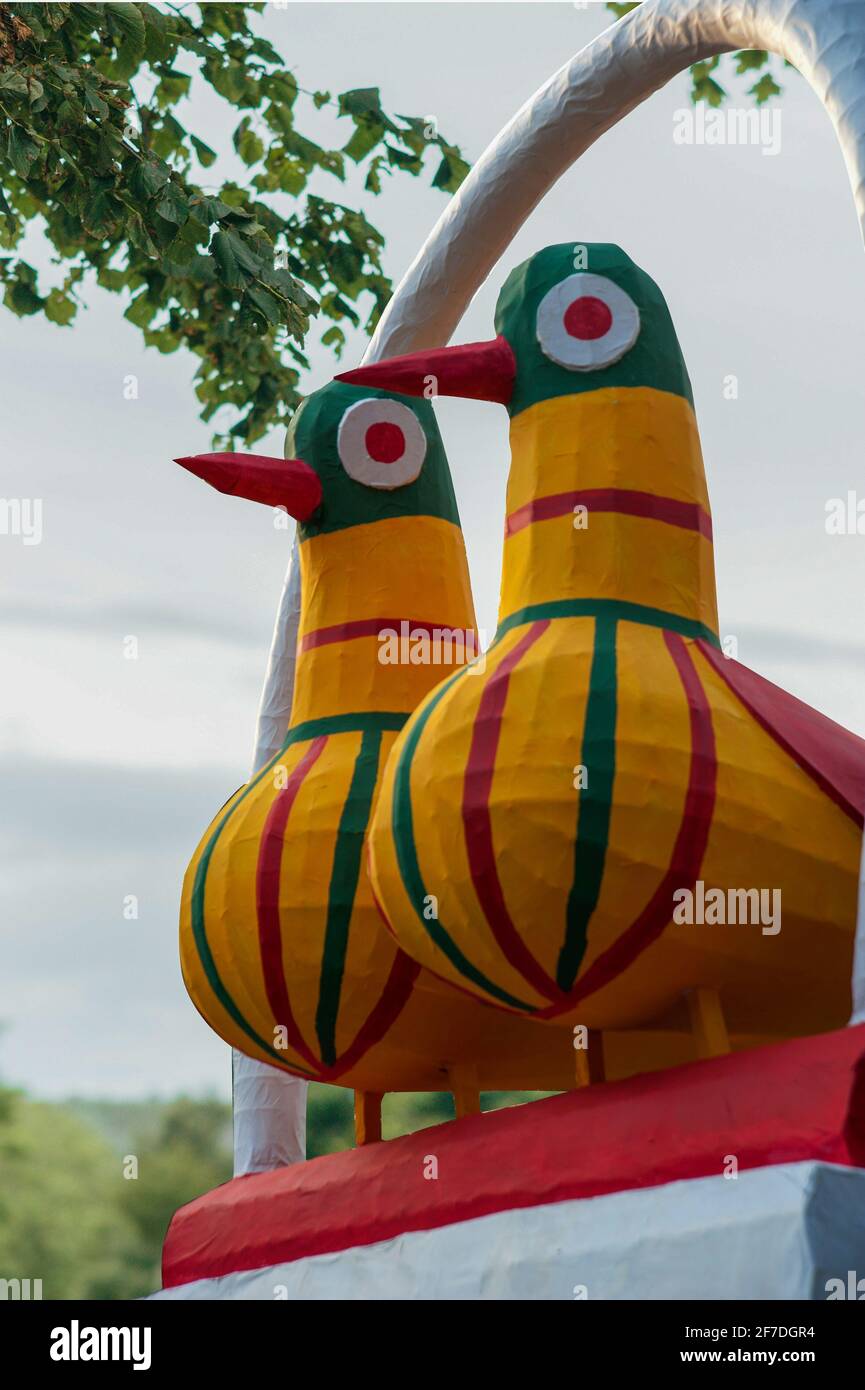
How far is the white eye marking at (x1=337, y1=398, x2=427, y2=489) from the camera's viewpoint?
387 cm

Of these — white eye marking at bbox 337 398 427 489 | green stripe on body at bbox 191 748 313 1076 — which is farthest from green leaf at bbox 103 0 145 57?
green stripe on body at bbox 191 748 313 1076

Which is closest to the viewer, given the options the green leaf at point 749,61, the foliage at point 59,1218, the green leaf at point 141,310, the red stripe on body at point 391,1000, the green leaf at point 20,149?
the red stripe on body at point 391,1000

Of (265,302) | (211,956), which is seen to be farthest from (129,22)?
(211,956)

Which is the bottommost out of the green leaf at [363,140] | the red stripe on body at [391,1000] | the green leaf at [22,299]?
the red stripe on body at [391,1000]

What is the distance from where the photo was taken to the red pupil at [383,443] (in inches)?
153

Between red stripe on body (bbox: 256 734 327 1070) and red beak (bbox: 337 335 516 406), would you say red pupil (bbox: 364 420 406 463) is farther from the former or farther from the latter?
red stripe on body (bbox: 256 734 327 1070)

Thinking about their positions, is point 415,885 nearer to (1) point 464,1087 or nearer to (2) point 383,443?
(1) point 464,1087

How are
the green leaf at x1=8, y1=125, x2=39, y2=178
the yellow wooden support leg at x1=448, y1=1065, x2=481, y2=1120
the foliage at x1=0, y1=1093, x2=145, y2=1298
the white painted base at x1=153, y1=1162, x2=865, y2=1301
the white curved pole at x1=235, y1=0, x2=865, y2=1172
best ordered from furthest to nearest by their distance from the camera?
the foliage at x1=0, y1=1093, x2=145, y2=1298 < the green leaf at x1=8, y1=125, x2=39, y2=178 < the yellow wooden support leg at x1=448, y1=1065, x2=481, y2=1120 < the white curved pole at x1=235, y1=0, x2=865, y2=1172 < the white painted base at x1=153, y1=1162, x2=865, y2=1301

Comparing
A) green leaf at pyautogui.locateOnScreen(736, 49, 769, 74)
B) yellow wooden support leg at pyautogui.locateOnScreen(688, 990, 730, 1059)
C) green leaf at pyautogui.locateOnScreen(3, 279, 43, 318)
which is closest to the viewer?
yellow wooden support leg at pyautogui.locateOnScreen(688, 990, 730, 1059)

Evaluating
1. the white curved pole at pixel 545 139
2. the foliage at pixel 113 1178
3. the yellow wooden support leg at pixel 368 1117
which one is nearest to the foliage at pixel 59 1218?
the foliage at pixel 113 1178

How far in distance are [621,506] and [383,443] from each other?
2.78ft

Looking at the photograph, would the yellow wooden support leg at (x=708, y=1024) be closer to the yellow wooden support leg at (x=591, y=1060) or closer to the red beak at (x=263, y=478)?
the yellow wooden support leg at (x=591, y=1060)
